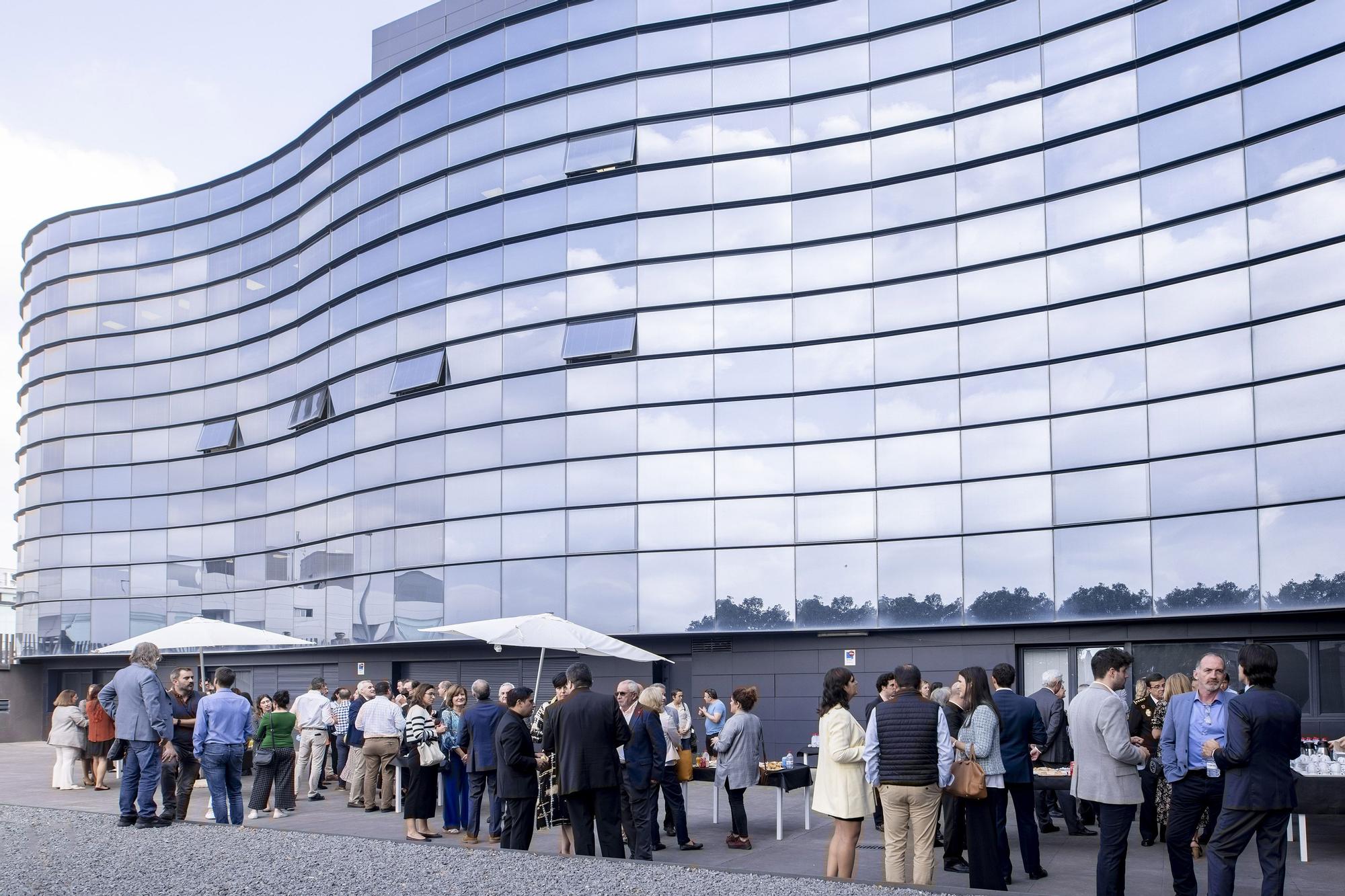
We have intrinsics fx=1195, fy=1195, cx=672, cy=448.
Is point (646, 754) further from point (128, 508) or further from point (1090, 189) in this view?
point (128, 508)

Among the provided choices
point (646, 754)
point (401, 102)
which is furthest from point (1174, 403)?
point (401, 102)

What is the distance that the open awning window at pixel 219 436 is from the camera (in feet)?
118

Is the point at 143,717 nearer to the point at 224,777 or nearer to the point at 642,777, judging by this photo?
the point at 224,777

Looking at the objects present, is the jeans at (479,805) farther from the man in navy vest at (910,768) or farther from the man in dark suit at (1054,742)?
the man in dark suit at (1054,742)

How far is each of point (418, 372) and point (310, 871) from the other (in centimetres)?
1980

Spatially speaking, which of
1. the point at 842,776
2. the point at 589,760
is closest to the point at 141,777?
the point at 589,760

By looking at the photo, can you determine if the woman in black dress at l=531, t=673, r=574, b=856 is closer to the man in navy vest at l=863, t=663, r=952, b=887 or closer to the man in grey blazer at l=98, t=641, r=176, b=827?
the man in navy vest at l=863, t=663, r=952, b=887

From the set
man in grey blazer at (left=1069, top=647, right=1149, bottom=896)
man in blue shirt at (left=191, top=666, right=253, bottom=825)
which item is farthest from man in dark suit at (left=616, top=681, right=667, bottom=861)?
man in grey blazer at (left=1069, top=647, right=1149, bottom=896)

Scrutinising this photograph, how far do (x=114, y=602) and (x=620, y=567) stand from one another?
22.0 meters

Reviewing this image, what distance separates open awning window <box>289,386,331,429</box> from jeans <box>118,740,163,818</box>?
20.1 m

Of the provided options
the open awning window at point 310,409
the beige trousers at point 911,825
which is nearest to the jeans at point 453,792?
the beige trousers at point 911,825

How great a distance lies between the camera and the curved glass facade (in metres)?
19.7

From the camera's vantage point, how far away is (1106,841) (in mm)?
8617

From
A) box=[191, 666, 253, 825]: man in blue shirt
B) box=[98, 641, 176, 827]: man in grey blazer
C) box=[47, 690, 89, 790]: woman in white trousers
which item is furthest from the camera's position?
box=[47, 690, 89, 790]: woman in white trousers
